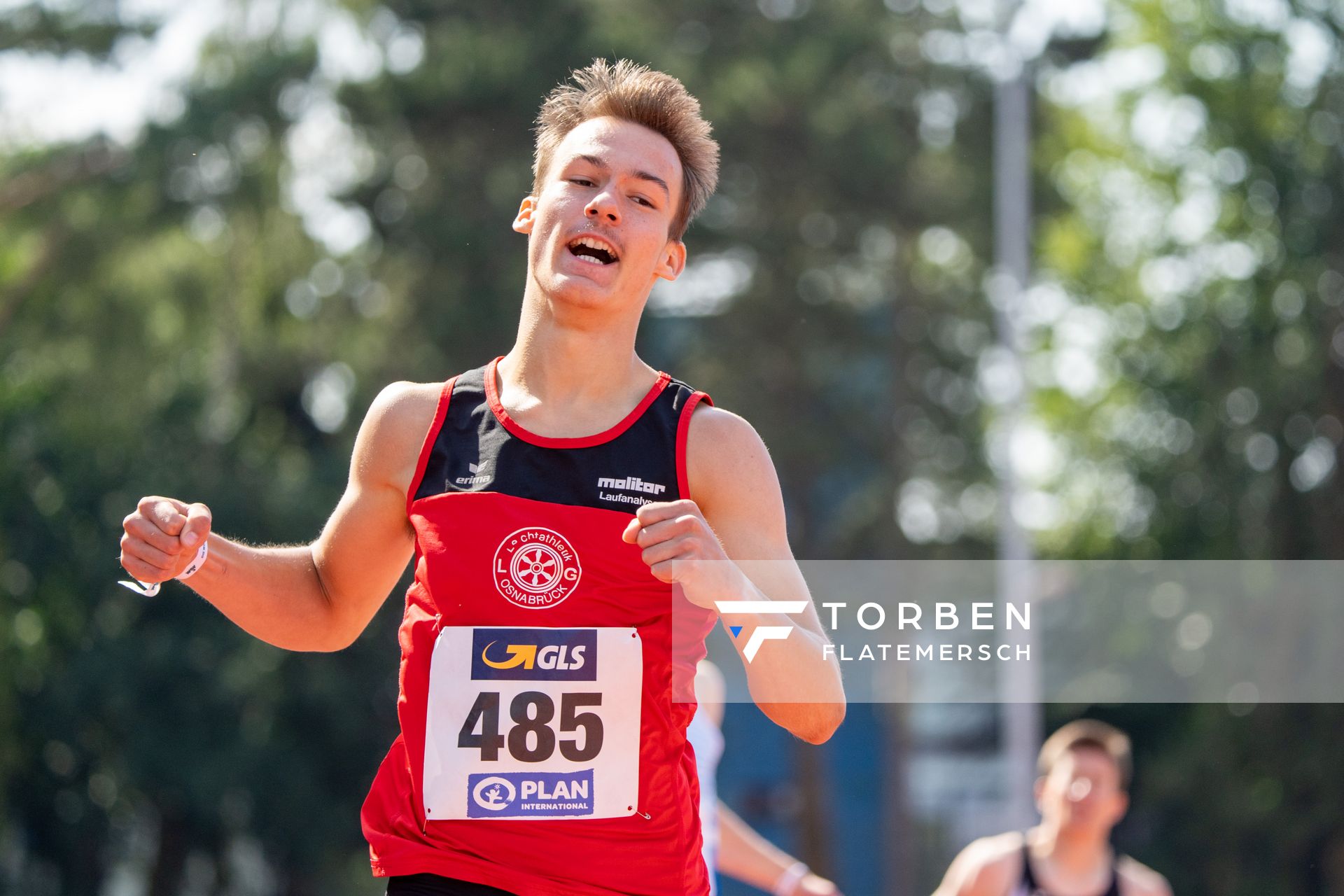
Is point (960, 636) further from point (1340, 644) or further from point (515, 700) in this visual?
point (515, 700)

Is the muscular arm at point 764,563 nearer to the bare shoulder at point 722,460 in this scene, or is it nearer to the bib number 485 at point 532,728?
the bare shoulder at point 722,460

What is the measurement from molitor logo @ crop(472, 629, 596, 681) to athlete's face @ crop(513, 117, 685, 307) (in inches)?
A: 26.1

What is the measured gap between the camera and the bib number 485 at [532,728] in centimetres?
302

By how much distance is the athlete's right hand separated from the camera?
3.00 meters

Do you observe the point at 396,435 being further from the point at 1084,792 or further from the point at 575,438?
the point at 1084,792

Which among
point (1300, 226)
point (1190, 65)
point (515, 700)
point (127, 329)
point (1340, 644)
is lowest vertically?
point (515, 700)

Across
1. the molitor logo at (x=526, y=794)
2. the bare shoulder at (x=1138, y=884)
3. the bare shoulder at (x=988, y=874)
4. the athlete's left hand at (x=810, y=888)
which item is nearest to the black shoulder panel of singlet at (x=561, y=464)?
the molitor logo at (x=526, y=794)

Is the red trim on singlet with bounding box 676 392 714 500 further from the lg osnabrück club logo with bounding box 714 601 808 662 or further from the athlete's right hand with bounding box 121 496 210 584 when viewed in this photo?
the athlete's right hand with bounding box 121 496 210 584

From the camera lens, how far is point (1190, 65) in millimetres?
24094

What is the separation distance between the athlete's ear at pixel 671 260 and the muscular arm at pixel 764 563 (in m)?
0.35

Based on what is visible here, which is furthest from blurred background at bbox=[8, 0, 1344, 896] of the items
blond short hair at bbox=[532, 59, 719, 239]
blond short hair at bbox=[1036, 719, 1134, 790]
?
blond short hair at bbox=[532, 59, 719, 239]

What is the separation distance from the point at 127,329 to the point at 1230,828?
1550cm

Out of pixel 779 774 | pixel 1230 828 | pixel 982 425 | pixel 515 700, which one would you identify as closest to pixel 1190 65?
pixel 982 425

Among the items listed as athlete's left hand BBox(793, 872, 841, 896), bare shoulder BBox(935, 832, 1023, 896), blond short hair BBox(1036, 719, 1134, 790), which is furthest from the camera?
blond short hair BBox(1036, 719, 1134, 790)
